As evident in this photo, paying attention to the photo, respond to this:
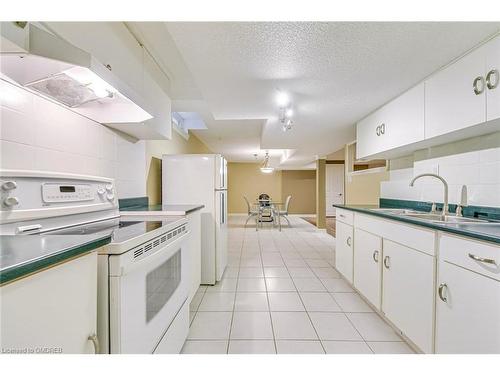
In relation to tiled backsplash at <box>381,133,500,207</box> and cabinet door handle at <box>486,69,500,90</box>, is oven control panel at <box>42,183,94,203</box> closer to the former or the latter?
cabinet door handle at <box>486,69,500,90</box>

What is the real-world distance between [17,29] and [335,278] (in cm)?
317

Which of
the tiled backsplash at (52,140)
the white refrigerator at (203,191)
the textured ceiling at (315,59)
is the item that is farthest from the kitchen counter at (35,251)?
the white refrigerator at (203,191)

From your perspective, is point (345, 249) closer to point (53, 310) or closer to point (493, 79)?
point (493, 79)

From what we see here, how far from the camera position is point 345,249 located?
8.46ft

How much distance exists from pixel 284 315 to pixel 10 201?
6.37 ft

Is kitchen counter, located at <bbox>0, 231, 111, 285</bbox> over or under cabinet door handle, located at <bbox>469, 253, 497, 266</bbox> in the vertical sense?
over

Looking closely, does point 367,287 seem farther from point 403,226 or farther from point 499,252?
point 499,252

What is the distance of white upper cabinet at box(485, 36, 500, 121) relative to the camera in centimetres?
123

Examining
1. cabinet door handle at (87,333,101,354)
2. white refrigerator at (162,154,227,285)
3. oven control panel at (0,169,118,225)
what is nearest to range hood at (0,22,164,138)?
oven control panel at (0,169,118,225)

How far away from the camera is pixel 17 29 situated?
0.70 metres

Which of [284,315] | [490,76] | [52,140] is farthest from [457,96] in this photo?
[52,140]

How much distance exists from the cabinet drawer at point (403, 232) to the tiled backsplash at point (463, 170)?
0.59 metres

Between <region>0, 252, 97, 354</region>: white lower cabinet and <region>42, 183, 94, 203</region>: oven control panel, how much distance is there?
21.7 inches

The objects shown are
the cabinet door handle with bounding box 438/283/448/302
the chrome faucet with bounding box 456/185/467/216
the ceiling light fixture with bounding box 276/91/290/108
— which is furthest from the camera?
the ceiling light fixture with bounding box 276/91/290/108
